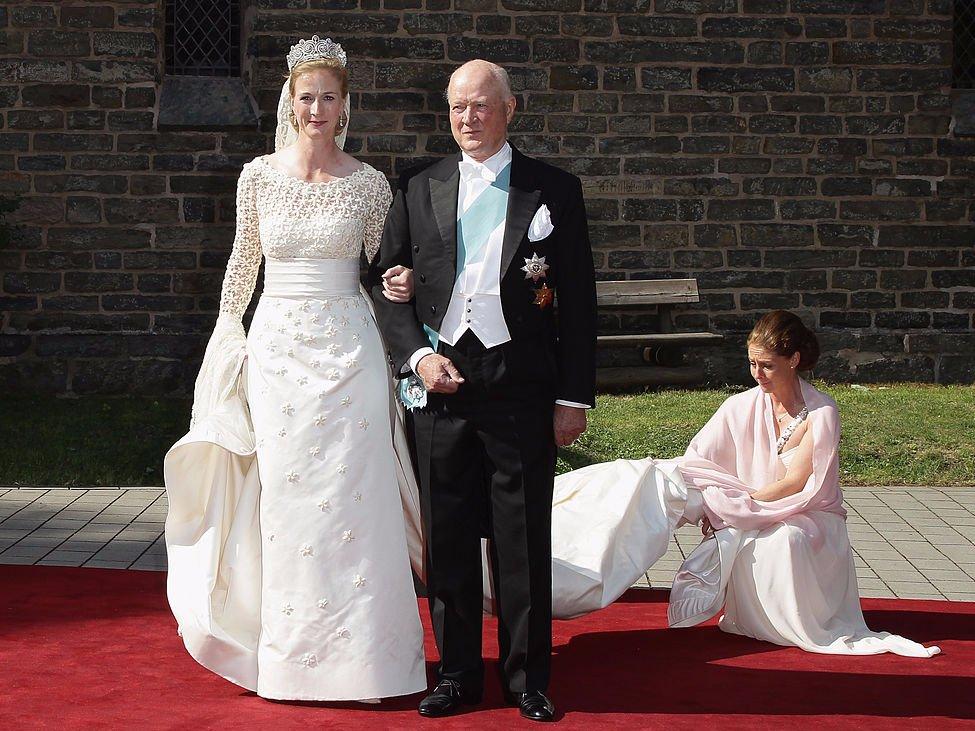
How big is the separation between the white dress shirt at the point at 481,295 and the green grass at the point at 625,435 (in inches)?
186

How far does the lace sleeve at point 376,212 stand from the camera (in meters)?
4.61

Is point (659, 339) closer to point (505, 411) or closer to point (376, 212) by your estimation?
point (376, 212)

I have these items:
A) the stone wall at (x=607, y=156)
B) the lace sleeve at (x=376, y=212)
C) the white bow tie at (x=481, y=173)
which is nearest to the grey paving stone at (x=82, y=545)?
the lace sleeve at (x=376, y=212)

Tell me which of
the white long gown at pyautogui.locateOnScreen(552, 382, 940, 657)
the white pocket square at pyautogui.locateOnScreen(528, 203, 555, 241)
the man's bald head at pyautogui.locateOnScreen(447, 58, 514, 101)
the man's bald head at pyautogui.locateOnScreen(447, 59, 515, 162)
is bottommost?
the white long gown at pyautogui.locateOnScreen(552, 382, 940, 657)

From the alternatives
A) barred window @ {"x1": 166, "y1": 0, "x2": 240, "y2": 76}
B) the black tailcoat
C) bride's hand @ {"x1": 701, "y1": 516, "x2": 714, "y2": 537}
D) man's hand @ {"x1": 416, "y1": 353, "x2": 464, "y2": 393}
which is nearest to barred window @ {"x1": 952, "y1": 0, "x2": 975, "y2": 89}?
barred window @ {"x1": 166, "y1": 0, "x2": 240, "y2": 76}

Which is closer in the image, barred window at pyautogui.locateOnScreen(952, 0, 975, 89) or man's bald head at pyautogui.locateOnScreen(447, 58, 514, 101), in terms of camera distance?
man's bald head at pyautogui.locateOnScreen(447, 58, 514, 101)

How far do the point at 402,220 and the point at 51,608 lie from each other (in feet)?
7.66

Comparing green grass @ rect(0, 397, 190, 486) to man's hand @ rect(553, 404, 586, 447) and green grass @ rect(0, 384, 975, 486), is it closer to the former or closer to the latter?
green grass @ rect(0, 384, 975, 486)

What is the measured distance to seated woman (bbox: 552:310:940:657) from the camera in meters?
5.07

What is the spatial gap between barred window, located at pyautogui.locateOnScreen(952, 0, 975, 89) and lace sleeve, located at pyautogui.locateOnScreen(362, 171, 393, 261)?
936 centimetres

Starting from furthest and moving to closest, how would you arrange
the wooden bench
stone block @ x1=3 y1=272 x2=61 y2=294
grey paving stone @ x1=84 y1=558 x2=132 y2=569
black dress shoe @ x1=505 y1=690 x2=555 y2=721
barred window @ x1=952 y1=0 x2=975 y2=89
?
barred window @ x1=952 y1=0 x2=975 y2=89 < stone block @ x1=3 y1=272 x2=61 y2=294 < the wooden bench < grey paving stone @ x1=84 y1=558 x2=132 y2=569 < black dress shoe @ x1=505 y1=690 x2=555 y2=721

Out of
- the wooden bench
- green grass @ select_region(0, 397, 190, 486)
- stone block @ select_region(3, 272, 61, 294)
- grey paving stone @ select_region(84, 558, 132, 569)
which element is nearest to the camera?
grey paving stone @ select_region(84, 558, 132, 569)

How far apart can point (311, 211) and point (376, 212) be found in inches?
9.0

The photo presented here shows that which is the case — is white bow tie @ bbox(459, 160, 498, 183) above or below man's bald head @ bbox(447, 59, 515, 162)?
below
